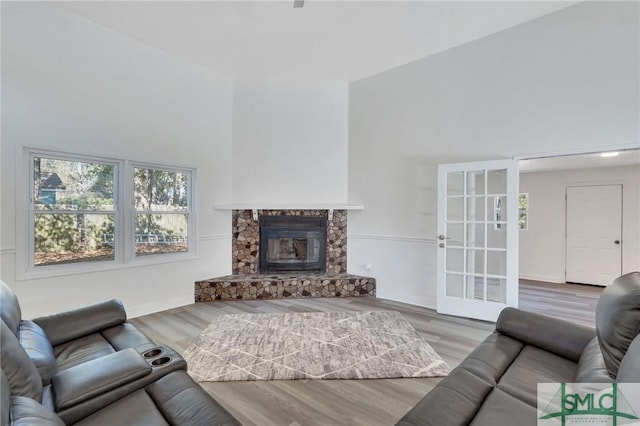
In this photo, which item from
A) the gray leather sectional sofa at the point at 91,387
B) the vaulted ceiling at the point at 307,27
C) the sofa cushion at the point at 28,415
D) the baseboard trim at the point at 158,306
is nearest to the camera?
the sofa cushion at the point at 28,415

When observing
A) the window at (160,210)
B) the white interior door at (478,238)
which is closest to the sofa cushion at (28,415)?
the window at (160,210)

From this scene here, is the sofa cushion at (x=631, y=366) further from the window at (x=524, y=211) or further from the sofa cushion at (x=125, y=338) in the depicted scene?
the window at (x=524, y=211)

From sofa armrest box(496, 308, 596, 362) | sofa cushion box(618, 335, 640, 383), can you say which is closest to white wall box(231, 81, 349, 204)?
sofa armrest box(496, 308, 596, 362)

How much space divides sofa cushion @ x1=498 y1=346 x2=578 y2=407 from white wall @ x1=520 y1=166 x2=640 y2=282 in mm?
5266

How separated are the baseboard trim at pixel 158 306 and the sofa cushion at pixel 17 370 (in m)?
2.77

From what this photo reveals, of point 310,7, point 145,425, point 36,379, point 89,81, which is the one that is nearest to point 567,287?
point 310,7

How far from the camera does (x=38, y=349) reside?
1.57 m

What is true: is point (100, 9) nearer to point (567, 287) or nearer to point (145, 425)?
point (145, 425)

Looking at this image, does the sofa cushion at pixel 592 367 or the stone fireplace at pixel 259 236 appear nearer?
the sofa cushion at pixel 592 367

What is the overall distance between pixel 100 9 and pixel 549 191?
784cm

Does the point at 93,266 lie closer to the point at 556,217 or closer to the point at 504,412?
the point at 504,412

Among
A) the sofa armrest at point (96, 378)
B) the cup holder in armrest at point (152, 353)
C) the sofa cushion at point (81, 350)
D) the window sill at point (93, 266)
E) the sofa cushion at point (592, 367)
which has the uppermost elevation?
the window sill at point (93, 266)

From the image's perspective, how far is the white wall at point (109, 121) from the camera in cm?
293
